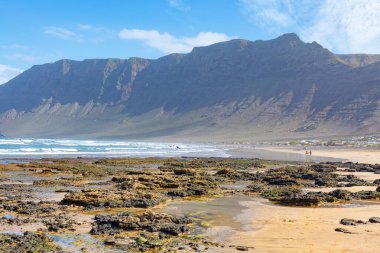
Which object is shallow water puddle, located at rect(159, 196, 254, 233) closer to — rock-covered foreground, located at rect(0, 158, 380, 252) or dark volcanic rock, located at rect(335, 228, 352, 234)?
rock-covered foreground, located at rect(0, 158, 380, 252)

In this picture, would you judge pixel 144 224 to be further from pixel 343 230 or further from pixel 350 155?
pixel 350 155

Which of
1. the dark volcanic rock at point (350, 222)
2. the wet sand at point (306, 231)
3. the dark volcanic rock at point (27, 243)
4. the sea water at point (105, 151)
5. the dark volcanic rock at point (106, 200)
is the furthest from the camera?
the sea water at point (105, 151)

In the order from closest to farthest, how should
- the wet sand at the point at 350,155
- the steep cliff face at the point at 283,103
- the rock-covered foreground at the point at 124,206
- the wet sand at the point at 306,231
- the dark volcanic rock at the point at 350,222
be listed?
the wet sand at the point at 306,231 → the rock-covered foreground at the point at 124,206 → the dark volcanic rock at the point at 350,222 → the wet sand at the point at 350,155 → the steep cliff face at the point at 283,103

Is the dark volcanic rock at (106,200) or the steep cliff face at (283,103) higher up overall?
the steep cliff face at (283,103)

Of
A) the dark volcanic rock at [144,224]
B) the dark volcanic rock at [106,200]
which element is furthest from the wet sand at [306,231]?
the dark volcanic rock at [106,200]

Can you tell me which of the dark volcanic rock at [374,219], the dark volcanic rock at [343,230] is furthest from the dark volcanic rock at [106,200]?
the dark volcanic rock at [374,219]

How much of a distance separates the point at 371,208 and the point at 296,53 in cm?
18532

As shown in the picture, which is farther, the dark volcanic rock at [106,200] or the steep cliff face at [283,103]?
the steep cliff face at [283,103]

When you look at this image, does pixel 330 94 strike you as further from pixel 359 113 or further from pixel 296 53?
pixel 296 53

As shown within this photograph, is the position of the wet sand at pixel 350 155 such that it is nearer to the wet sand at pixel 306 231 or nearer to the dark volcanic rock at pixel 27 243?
the wet sand at pixel 306 231

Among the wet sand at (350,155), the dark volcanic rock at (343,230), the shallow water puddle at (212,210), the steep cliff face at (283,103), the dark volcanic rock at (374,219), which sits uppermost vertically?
the steep cliff face at (283,103)

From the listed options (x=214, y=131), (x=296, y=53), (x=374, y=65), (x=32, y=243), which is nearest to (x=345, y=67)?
(x=374, y=65)

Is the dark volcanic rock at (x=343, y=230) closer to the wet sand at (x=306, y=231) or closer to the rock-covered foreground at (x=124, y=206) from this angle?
the rock-covered foreground at (x=124, y=206)

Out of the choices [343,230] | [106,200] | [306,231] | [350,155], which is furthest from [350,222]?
[350,155]
